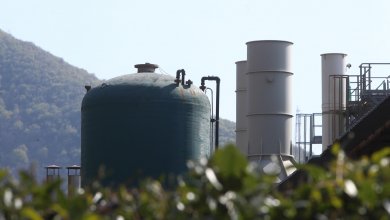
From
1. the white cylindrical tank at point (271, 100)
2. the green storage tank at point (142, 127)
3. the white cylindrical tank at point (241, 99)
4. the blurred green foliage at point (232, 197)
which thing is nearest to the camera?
the blurred green foliage at point (232, 197)

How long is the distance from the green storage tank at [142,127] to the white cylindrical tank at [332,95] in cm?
760

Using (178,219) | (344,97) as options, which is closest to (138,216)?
(178,219)

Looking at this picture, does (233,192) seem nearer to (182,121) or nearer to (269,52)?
(182,121)

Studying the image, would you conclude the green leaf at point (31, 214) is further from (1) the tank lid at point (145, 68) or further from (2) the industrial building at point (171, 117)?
(1) the tank lid at point (145, 68)

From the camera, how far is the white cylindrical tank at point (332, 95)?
120 feet

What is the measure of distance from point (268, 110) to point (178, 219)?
31.0 metres

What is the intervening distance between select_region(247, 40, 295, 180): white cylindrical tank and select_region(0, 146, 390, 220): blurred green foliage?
3036 centimetres

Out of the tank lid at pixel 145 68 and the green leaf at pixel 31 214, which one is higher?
the tank lid at pixel 145 68

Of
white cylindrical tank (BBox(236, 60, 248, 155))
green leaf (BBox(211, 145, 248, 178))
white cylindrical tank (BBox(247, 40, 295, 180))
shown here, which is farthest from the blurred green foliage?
white cylindrical tank (BBox(236, 60, 248, 155))

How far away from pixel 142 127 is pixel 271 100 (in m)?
7.52

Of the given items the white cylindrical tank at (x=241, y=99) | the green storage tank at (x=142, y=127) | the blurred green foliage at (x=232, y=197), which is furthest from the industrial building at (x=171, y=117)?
the blurred green foliage at (x=232, y=197)

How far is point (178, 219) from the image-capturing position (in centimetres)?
418

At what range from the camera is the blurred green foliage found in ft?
13.6

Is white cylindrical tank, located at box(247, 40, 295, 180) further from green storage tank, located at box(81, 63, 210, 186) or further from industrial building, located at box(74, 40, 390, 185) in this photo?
green storage tank, located at box(81, 63, 210, 186)
